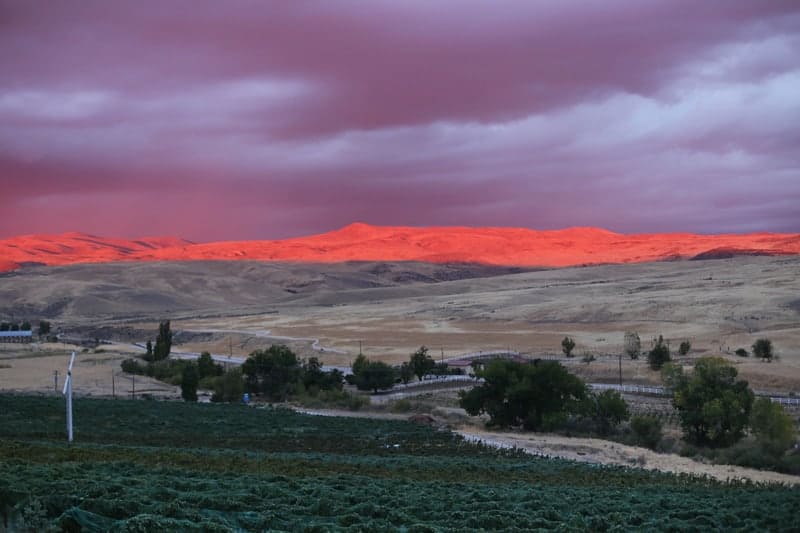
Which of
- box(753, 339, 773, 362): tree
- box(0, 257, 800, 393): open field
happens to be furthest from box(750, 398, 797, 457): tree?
box(753, 339, 773, 362): tree

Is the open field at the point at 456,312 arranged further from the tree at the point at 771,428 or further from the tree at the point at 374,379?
the tree at the point at 771,428

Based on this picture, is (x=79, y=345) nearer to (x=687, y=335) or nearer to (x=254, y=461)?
(x=687, y=335)

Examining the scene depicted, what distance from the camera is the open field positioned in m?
78.1

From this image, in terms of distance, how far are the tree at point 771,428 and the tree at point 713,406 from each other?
1.97 metres

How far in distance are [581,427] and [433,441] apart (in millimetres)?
10260

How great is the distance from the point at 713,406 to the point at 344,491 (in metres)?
24.9

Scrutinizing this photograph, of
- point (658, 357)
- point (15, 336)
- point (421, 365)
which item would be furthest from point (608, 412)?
point (15, 336)

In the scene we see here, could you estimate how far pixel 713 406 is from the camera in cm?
3541

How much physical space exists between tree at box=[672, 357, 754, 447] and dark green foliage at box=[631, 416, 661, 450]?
2.04m

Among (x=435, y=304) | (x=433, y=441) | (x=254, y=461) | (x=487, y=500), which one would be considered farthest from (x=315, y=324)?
(x=487, y=500)

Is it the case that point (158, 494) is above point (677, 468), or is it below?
above

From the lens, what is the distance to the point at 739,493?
62.5 ft

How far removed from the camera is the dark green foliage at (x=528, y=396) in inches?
1633

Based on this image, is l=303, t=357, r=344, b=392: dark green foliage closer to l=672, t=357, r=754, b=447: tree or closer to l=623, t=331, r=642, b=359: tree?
l=623, t=331, r=642, b=359: tree
